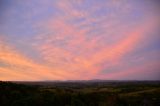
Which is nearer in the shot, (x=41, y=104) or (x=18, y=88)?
(x=41, y=104)

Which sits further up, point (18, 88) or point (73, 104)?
point (18, 88)

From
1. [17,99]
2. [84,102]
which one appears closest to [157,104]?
[84,102]

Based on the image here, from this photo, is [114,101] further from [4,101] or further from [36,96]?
[4,101]

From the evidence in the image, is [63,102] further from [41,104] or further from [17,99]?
[17,99]

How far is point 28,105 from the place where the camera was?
64.8 feet

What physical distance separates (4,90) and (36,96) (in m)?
2.62

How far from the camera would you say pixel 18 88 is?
947 inches

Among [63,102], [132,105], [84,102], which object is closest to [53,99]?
[63,102]

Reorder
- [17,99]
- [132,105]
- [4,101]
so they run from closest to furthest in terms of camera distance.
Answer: [4,101]
[17,99]
[132,105]

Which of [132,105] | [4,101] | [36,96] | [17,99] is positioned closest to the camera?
[4,101]

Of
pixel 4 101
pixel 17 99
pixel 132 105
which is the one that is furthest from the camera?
pixel 132 105

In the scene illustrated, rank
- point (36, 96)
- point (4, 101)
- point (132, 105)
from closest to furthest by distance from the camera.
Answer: point (4, 101), point (36, 96), point (132, 105)

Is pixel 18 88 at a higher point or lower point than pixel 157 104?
higher

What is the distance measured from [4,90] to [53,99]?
409 cm
